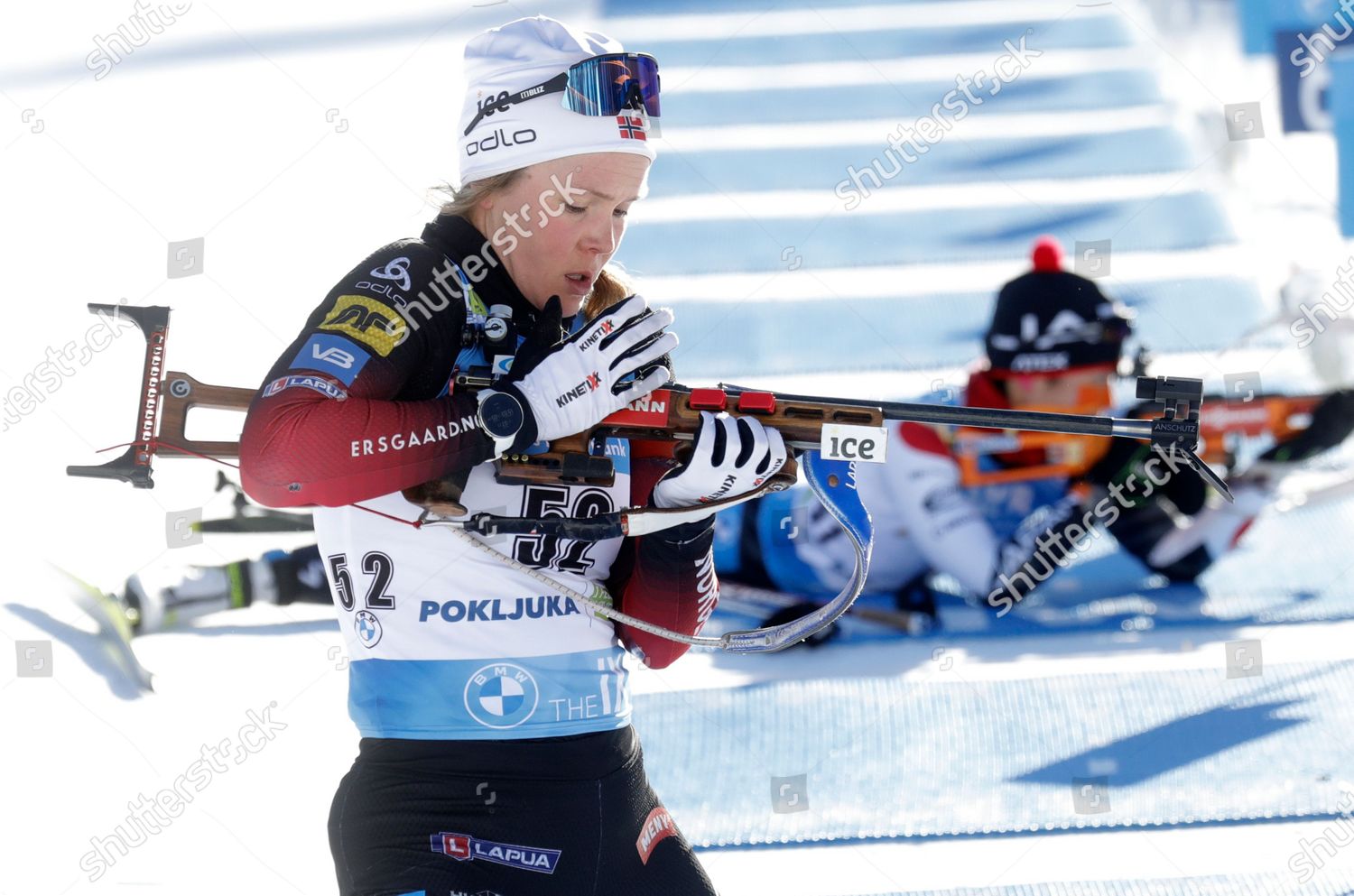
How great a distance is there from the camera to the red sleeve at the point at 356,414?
1651 millimetres

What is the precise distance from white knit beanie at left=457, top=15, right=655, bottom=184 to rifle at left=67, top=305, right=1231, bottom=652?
0.33 m

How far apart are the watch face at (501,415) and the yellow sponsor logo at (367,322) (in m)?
0.13

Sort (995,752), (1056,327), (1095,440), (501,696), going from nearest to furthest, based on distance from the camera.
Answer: (501,696), (995,752), (1056,327), (1095,440)

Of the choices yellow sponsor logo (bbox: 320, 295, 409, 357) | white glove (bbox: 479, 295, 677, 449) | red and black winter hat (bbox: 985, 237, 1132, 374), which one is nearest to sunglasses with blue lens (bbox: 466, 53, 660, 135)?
white glove (bbox: 479, 295, 677, 449)

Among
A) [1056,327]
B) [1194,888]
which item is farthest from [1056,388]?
[1194,888]

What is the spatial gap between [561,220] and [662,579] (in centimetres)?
50

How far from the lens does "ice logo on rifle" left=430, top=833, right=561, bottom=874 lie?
71.0 inches

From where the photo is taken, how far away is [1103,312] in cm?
472

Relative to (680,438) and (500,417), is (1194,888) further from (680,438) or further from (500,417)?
(500,417)

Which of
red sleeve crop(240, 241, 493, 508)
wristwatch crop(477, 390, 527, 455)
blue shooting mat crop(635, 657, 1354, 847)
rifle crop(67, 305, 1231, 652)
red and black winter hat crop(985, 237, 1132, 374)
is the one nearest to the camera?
red sleeve crop(240, 241, 493, 508)

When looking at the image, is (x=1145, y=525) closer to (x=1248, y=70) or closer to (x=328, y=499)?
(x=328, y=499)

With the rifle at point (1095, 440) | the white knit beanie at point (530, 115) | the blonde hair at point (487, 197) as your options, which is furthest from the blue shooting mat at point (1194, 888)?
the white knit beanie at point (530, 115)

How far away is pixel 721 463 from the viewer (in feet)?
6.30

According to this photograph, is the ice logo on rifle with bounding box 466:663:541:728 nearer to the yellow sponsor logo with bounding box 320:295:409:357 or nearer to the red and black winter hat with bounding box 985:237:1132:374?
the yellow sponsor logo with bounding box 320:295:409:357
